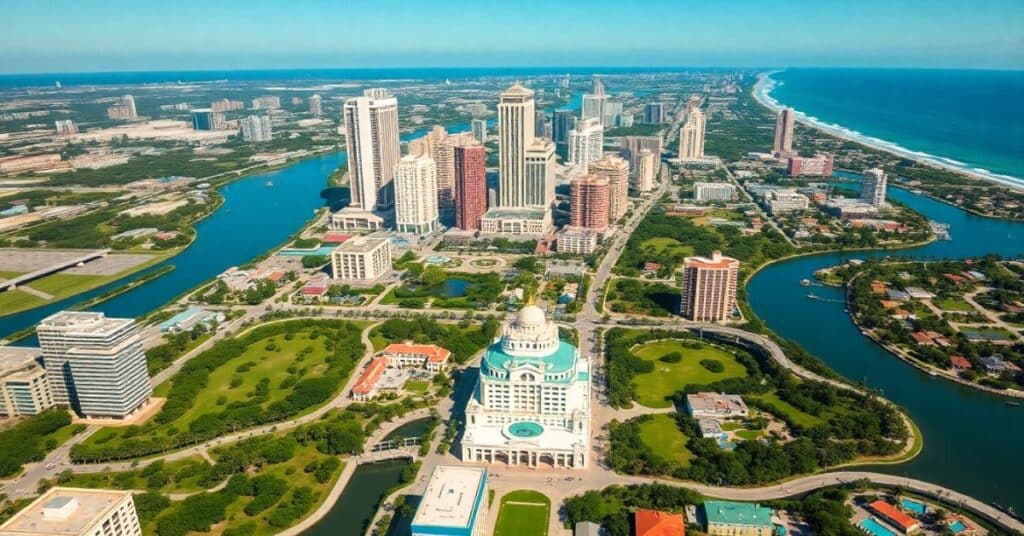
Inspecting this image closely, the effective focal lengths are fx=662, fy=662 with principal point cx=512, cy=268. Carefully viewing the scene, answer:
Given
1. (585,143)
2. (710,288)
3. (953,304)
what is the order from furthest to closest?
(585,143), (953,304), (710,288)

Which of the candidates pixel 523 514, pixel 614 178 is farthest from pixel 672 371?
pixel 614 178

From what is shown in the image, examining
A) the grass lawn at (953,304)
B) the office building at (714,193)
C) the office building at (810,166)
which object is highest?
the office building at (810,166)

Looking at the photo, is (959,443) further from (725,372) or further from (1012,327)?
(1012,327)

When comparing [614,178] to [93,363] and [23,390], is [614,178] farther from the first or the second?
[23,390]

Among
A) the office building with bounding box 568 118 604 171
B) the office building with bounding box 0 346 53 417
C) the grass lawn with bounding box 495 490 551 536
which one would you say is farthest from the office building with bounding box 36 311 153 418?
the office building with bounding box 568 118 604 171

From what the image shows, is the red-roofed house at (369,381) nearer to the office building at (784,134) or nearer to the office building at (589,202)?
the office building at (589,202)

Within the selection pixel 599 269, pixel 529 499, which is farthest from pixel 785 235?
pixel 529 499

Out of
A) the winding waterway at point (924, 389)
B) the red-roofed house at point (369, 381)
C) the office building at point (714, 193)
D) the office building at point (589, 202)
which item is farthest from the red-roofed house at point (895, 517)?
the office building at point (714, 193)
